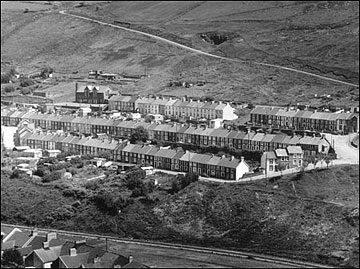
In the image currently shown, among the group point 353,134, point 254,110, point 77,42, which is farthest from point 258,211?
point 77,42

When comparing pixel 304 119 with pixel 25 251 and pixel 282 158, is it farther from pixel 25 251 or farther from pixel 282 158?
pixel 25 251

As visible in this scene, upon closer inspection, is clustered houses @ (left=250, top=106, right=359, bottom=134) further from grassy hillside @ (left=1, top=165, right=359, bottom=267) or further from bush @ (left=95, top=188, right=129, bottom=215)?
bush @ (left=95, top=188, right=129, bottom=215)

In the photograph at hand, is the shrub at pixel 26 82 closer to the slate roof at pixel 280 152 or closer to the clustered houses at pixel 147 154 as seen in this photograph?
the clustered houses at pixel 147 154

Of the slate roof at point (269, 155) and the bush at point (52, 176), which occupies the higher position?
the slate roof at point (269, 155)

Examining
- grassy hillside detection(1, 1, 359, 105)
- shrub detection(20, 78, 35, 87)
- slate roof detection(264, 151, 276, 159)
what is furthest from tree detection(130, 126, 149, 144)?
shrub detection(20, 78, 35, 87)

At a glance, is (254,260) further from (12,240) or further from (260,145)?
(260,145)

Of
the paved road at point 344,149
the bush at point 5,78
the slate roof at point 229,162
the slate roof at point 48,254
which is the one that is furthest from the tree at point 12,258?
the bush at point 5,78

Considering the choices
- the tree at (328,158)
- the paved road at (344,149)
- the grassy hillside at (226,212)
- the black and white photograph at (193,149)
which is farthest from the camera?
the paved road at (344,149)

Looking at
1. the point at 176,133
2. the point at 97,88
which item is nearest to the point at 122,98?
the point at 97,88
